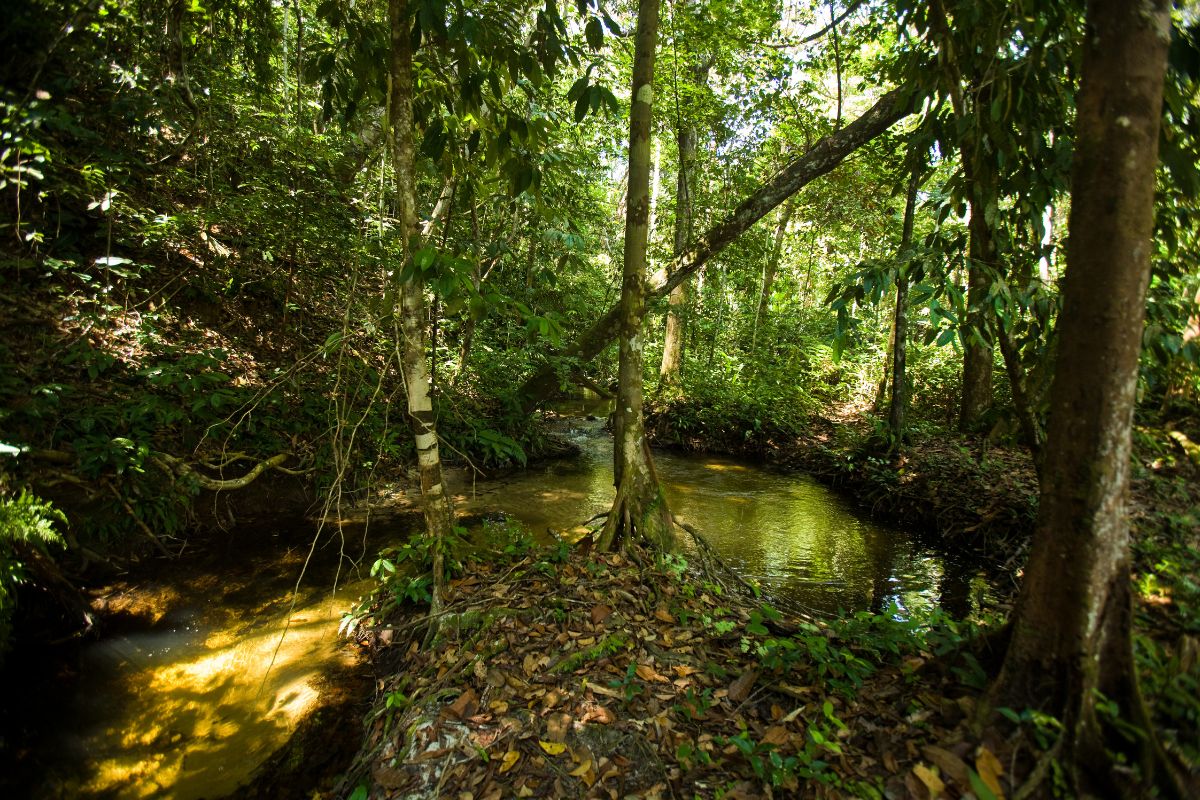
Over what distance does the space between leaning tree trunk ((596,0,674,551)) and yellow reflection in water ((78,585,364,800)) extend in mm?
2633

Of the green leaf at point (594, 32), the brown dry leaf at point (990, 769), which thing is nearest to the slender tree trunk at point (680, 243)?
the green leaf at point (594, 32)

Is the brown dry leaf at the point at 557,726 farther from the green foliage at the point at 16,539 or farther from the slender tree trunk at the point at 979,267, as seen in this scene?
the green foliage at the point at 16,539

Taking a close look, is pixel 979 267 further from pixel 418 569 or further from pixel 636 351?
pixel 418 569

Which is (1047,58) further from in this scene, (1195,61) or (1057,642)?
(1057,642)

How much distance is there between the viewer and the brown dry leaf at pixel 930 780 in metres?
2.08

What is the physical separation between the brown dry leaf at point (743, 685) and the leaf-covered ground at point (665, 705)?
0.01 meters

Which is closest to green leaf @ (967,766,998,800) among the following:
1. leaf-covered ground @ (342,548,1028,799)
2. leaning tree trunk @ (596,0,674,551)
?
leaf-covered ground @ (342,548,1028,799)

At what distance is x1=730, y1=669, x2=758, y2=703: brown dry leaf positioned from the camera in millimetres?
3045

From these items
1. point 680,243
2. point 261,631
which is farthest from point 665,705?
point 680,243

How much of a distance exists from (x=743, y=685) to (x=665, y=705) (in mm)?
466

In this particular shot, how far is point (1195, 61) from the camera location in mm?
1967

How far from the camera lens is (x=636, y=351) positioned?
16.1 feet

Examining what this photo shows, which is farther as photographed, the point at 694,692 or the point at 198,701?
the point at 198,701

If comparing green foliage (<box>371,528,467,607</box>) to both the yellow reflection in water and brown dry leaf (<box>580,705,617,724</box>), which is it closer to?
the yellow reflection in water
